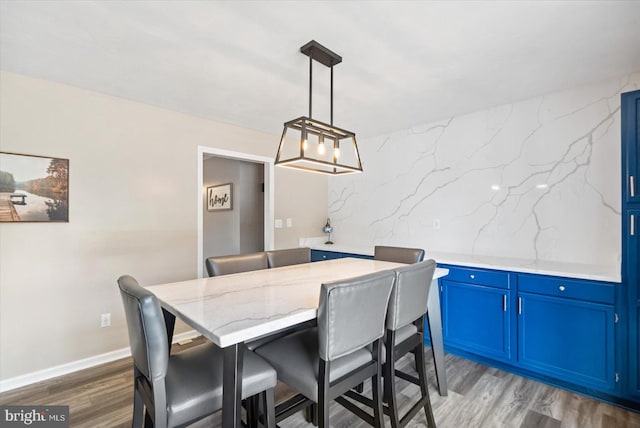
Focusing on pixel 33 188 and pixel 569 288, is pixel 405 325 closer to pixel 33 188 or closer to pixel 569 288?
pixel 569 288

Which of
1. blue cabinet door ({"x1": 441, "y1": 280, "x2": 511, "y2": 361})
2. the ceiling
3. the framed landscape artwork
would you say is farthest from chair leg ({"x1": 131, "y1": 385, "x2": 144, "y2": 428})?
blue cabinet door ({"x1": 441, "y1": 280, "x2": 511, "y2": 361})

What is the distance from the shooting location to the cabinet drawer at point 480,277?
2.50 metres

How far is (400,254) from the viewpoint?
2.80 meters

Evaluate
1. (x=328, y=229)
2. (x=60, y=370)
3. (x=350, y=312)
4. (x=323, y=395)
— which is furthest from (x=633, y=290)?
(x=60, y=370)

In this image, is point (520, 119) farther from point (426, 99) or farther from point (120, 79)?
point (120, 79)

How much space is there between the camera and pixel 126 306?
1.28 m

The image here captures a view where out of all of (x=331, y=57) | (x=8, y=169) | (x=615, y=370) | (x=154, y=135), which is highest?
(x=331, y=57)

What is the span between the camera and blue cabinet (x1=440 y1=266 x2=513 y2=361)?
2494mm

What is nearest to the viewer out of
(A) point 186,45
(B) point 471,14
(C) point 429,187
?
(B) point 471,14

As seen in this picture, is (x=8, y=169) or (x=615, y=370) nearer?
(x=615, y=370)

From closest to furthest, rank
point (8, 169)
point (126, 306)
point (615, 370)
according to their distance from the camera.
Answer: point (126, 306), point (615, 370), point (8, 169)

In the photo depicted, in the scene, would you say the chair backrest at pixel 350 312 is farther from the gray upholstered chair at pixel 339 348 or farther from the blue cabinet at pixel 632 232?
the blue cabinet at pixel 632 232

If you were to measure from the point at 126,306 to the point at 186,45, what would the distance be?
158 centimetres

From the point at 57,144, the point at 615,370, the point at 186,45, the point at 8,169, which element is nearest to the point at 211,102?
the point at 186,45
